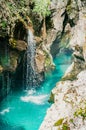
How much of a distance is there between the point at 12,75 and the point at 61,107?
1707 centimetres

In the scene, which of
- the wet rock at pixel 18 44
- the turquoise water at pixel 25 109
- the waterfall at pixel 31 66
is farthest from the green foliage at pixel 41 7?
the turquoise water at pixel 25 109

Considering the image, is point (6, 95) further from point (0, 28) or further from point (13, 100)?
point (0, 28)

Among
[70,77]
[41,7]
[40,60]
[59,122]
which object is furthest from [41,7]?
[59,122]

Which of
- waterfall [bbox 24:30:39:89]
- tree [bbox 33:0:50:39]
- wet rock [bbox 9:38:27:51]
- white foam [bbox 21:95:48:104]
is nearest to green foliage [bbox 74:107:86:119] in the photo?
wet rock [bbox 9:38:27:51]

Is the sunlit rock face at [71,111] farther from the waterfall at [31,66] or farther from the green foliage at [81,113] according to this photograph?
the waterfall at [31,66]

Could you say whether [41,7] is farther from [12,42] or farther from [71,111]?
[71,111]

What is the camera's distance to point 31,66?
1034 inches

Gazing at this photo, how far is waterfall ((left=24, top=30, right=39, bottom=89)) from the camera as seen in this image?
24975 mm

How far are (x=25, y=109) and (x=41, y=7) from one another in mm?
9874

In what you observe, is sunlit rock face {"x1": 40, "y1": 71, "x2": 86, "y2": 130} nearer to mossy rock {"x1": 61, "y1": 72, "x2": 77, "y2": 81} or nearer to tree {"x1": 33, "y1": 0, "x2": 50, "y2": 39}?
mossy rock {"x1": 61, "y1": 72, "x2": 77, "y2": 81}

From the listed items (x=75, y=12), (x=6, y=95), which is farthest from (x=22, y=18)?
(x=75, y=12)

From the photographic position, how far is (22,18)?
23422 mm

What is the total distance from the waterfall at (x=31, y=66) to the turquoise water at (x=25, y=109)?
2.58 ft

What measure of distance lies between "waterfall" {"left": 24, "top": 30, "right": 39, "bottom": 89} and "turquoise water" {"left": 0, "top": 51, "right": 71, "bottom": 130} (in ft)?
2.58
